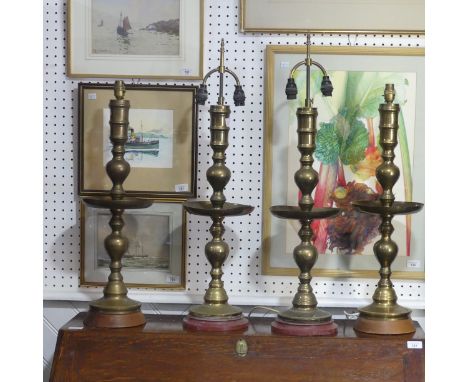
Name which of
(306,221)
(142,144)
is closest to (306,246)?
(306,221)

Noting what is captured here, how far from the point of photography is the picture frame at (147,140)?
1.90m

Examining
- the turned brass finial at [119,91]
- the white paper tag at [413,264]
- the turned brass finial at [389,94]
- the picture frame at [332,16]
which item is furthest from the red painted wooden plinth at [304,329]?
the picture frame at [332,16]

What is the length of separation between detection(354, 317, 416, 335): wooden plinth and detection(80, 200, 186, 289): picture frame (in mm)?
502

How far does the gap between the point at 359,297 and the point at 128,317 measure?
0.60 meters

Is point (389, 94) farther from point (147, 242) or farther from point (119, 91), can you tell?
point (147, 242)

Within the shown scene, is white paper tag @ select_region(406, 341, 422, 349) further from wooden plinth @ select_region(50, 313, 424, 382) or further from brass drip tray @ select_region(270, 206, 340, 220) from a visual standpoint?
brass drip tray @ select_region(270, 206, 340, 220)

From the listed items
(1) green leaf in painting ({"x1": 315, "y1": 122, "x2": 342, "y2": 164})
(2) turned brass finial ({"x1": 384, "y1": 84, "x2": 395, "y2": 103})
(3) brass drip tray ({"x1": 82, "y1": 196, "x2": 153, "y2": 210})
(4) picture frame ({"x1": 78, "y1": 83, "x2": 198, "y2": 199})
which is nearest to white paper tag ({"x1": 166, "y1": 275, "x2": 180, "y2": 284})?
(4) picture frame ({"x1": 78, "y1": 83, "x2": 198, "y2": 199})

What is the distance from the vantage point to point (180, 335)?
5.21 feet

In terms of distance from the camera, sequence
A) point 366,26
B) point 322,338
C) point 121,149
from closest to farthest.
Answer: point 322,338, point 121,149, point 366,26

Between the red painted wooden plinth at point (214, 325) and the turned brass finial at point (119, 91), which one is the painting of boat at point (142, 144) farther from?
the red painted wooden plinth at point (214, 325)

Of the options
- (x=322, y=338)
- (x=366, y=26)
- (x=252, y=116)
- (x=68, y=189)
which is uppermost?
(x=366, y=26)

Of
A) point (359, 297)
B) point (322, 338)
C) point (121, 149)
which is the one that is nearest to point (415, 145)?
point (359, 297)

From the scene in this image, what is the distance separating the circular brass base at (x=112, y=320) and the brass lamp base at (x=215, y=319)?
0.11 m

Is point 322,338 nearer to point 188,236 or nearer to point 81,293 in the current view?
point 188,236
